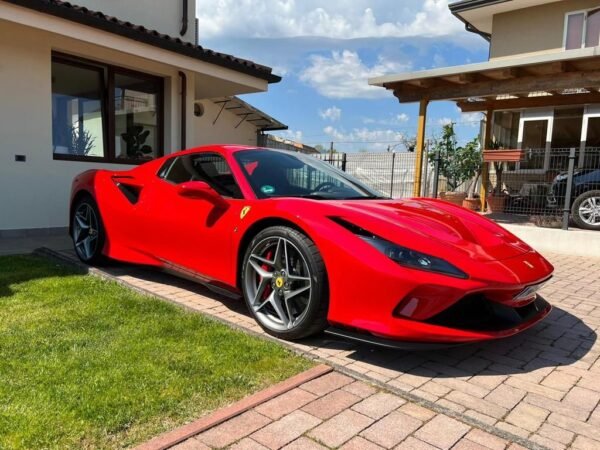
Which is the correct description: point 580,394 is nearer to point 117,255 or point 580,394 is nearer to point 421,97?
point 117,255

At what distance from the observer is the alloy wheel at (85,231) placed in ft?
16.1

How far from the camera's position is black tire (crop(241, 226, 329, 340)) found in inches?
112

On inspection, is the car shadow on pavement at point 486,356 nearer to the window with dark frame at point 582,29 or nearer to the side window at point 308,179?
the side window at point 308,179

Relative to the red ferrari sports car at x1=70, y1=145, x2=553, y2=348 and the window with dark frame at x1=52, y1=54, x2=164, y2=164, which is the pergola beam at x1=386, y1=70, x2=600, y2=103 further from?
the red ferrari sports car at x1=70, y1=145, x2=553, y2=348

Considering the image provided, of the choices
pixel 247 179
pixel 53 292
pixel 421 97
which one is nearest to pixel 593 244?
pixel 421 97

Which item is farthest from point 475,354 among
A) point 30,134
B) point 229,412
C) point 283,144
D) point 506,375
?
point 283,144

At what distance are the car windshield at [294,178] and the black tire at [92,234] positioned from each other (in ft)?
6.20

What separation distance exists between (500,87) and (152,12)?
6789 millimetres

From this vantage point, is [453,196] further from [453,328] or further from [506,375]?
[453,328]

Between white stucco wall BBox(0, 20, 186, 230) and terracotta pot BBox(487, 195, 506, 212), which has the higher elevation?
white stucco wall BBox(0, 20, 186, 230)

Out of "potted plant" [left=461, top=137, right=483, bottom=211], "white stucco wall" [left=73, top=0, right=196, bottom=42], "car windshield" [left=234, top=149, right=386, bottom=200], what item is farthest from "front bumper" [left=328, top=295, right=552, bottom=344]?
"potted plant" [left=461, top=137, right=483, bottom=211]

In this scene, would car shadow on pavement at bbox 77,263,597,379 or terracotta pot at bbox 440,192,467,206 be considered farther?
terracotta pot at bbox 440,192,467,206

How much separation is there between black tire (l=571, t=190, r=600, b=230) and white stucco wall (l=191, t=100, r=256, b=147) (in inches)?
339

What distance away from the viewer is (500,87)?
9.01 m
